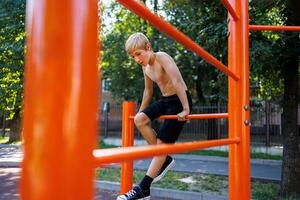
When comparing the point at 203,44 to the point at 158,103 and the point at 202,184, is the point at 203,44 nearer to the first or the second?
the point at 202,184

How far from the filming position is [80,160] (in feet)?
1.87

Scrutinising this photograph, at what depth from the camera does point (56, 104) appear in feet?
1.78

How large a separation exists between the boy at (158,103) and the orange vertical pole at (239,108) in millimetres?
345

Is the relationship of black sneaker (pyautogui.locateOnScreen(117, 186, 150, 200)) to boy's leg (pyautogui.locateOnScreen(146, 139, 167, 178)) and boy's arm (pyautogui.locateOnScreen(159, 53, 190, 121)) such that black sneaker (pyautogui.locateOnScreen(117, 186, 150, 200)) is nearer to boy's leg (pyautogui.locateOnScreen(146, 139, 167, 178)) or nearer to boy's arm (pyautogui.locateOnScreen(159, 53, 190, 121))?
boy's leg (pyautogui.locateOnScreen(146, 139, 167, 178))

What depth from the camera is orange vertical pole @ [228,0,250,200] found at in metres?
1.98

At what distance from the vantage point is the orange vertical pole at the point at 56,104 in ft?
1.76

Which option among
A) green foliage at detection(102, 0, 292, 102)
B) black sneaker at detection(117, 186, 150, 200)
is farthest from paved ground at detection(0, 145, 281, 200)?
black sneaker at detection(117, 186, 150, 200)

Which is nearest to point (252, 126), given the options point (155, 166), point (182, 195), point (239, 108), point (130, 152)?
point (182, 195)

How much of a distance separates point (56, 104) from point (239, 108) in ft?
5.28

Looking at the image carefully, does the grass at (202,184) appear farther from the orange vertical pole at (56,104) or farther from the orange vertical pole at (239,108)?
the orange vertical pole at (56,104)

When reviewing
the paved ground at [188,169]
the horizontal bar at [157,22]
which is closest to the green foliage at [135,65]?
the paved ground at [188,169]

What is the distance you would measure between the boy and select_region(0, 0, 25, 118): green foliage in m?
8.07

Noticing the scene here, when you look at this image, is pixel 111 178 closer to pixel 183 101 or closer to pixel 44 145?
pixel 183 101

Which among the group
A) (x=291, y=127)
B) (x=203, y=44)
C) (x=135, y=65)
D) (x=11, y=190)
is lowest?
(x=11, y=190)
